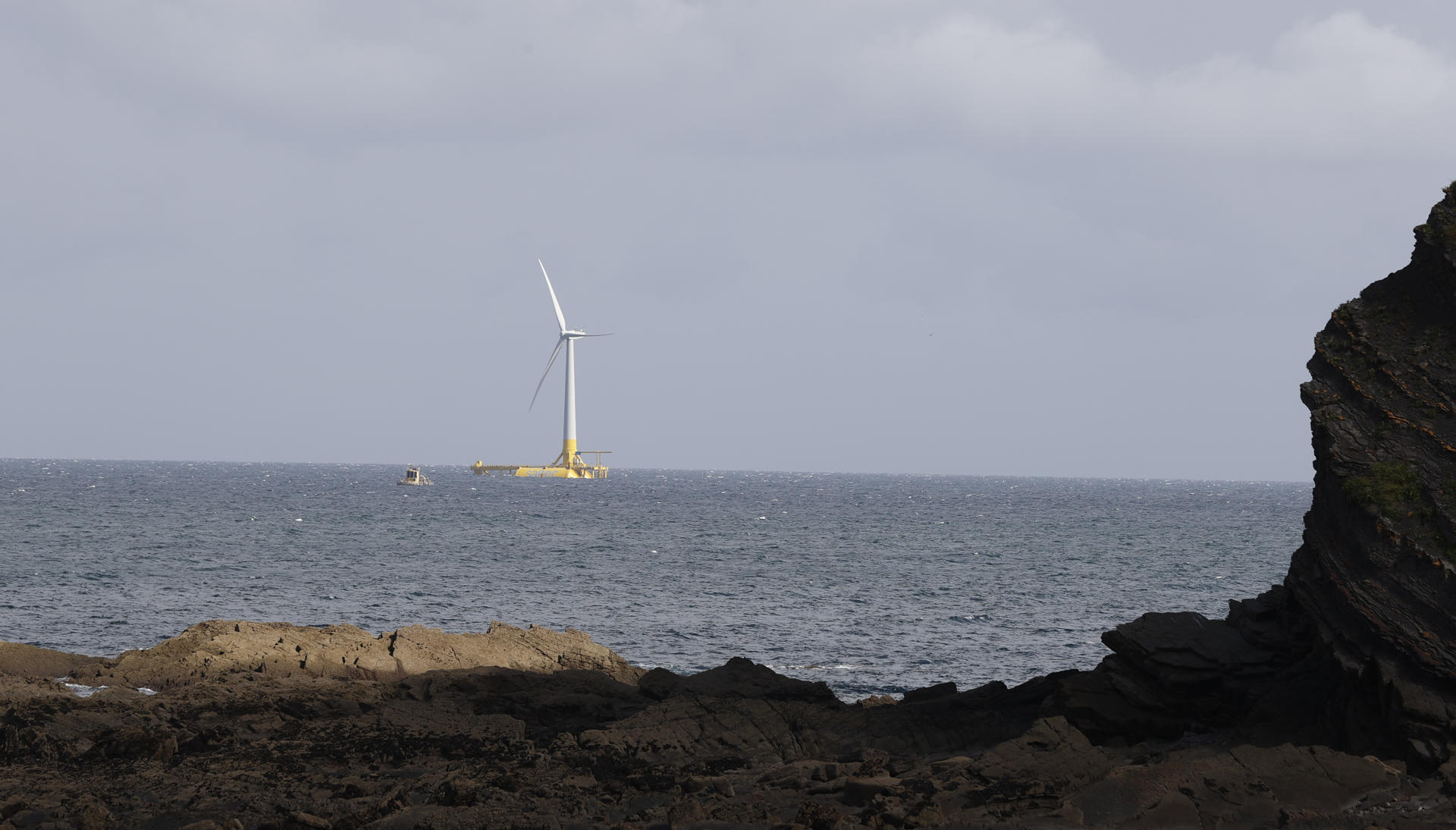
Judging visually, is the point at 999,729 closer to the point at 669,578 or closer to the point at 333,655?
the point at 333,655

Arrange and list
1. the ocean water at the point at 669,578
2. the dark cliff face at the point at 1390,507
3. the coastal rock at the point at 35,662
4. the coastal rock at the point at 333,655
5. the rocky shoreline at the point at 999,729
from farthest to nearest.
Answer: the ocean water at the point at 669,578 → the coastal rock at the point at 35,662 → the coastal rock at the point at 333,655 → the dark cliff face at the point at 1390,507 → the rocky shoreline at the point at 999,729

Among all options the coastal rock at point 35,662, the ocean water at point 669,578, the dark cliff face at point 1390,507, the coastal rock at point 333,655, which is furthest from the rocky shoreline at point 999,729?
the ocean water at point 669,578

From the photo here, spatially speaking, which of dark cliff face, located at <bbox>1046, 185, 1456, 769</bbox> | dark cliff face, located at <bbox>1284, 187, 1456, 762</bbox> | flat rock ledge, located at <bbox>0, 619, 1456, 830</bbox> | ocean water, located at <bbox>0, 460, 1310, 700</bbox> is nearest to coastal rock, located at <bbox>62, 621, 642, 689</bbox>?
flat rock ledge, located at <bbox>0, 619, 1456, 830</bbox>

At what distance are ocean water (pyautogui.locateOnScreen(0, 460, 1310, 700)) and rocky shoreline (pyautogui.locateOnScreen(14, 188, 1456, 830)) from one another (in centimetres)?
1089

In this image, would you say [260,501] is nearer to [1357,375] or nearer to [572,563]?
[572,563]

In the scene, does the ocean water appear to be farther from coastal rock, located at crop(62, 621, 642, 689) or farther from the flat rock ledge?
the flat rock ledge

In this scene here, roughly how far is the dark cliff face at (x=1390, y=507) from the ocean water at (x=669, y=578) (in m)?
15.9

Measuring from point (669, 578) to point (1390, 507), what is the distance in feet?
154

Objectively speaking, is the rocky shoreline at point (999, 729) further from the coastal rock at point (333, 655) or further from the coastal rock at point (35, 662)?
the coastal rock at point (35, 662)

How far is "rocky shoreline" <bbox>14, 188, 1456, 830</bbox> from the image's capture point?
15703 millimetres

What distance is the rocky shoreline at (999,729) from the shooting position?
15703 mm

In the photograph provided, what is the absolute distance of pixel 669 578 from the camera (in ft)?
203

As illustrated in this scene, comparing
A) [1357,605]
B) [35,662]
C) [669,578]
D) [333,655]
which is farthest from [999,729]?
[669,578]

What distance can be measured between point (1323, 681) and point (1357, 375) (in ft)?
17.6
